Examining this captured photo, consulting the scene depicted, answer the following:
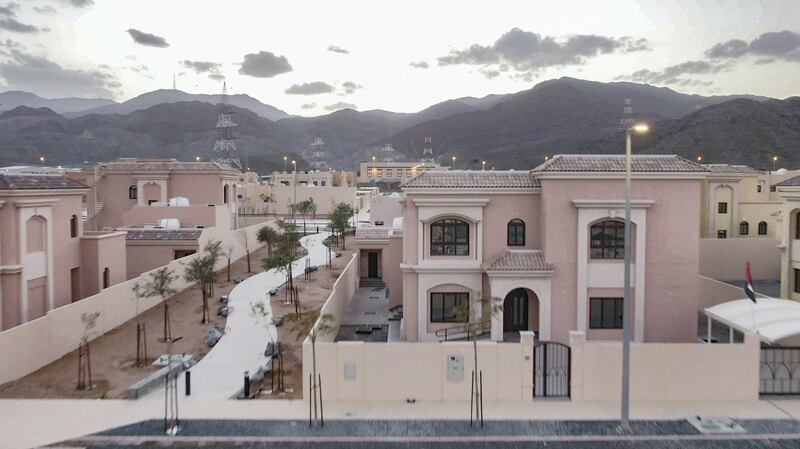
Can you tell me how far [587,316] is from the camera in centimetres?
2262

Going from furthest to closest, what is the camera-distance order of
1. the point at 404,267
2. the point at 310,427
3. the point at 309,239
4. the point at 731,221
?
the point at 309,239 < the point at 731,221 < the point at 404,267 < the point at 310,427

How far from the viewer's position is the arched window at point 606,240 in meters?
22.8

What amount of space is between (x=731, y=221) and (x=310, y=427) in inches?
1554

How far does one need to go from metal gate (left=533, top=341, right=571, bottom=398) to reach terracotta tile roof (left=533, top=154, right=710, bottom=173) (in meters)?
7.66

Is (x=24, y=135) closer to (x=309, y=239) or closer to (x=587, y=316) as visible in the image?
(x=309, y=239)

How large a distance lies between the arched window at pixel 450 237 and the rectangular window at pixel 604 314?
5667mm

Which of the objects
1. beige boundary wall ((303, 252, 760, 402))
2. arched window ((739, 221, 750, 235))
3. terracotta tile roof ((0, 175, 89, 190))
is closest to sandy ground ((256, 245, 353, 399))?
beige boundary wall ((303, 252, 760, 402))

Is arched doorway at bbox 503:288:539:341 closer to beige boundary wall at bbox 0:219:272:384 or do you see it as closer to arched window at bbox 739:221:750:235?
beige boundary wall at bbox 0:219:272:384

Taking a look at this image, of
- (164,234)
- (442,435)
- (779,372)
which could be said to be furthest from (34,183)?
(779,372)

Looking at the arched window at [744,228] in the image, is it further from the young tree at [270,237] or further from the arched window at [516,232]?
the young tree at [270,237]

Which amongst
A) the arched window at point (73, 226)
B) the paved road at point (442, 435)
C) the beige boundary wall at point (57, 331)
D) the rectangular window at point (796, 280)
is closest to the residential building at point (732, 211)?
the rectangular window at point (796, 280)

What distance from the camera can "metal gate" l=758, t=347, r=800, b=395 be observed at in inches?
681

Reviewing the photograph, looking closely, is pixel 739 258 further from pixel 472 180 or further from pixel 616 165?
pixel 472 180

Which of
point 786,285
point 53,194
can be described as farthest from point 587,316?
point 53,194
